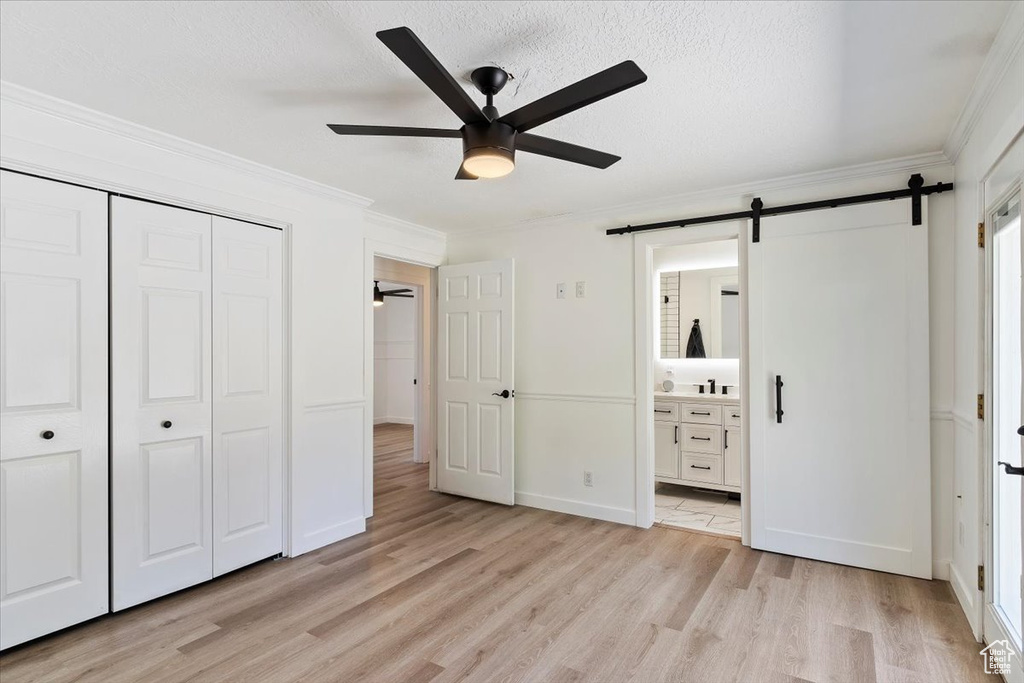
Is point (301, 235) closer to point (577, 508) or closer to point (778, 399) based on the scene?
point (577, 508)

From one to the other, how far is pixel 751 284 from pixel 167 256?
3.42 metres

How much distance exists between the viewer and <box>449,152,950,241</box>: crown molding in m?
2.98

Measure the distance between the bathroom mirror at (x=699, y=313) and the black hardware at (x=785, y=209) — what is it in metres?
1.58

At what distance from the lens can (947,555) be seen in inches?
114

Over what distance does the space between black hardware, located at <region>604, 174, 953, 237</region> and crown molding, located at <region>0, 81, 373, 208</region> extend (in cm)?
222

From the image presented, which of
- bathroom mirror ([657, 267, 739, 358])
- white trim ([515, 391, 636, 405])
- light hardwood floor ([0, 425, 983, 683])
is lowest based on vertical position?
light hardwood floor ([0, 425, 983, 683])

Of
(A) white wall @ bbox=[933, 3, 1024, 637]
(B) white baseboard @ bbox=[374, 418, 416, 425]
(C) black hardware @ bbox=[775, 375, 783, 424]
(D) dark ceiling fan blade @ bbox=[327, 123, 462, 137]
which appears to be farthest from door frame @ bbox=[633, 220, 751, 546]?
(B) white baseboard @ bbox=[374, 418, 416, 425]

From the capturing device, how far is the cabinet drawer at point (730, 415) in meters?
4.47

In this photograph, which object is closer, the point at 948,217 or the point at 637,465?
the point at 948,217

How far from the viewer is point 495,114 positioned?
1.99 m

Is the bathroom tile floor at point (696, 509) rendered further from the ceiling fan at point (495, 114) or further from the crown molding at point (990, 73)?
the ceiling fan at point (495, 114)

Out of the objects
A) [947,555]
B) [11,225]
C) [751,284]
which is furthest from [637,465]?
[11,225]

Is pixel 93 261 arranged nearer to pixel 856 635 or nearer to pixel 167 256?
pixel 167 256

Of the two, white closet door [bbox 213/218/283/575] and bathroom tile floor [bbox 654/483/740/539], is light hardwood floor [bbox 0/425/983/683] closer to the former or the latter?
white closet door [bbox 213/218/283/575]
